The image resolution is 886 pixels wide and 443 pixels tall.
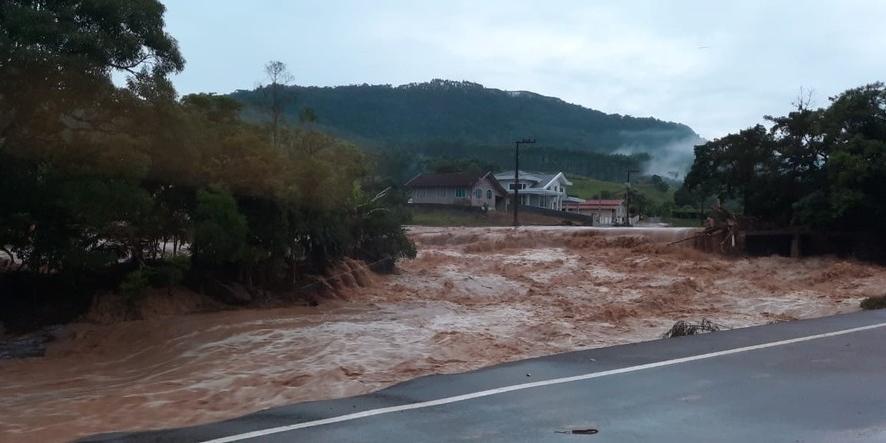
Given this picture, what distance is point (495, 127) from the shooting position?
124m

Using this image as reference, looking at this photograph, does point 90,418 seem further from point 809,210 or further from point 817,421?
point 809,210

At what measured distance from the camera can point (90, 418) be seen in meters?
9.22

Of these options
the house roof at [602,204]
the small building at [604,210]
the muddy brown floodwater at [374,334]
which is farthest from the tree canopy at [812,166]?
the house roof at [602,204]

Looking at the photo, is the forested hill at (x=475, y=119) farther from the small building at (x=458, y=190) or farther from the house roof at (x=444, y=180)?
the small building at (x=458, y=190)

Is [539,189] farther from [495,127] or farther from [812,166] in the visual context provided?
[812,166]

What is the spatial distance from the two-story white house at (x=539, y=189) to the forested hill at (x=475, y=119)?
1604cm

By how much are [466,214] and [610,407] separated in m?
53.8

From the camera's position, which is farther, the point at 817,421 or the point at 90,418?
the point at 90,418

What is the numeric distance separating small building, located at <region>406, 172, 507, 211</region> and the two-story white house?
26.0 feet

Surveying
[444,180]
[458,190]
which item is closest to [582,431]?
[458,190]

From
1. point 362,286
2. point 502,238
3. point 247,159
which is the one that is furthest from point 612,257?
point 247,159

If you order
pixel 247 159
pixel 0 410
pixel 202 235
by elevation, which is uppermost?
pixel 247 159

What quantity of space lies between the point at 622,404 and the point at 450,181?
62593 mm

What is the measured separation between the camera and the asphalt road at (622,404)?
288 inches
